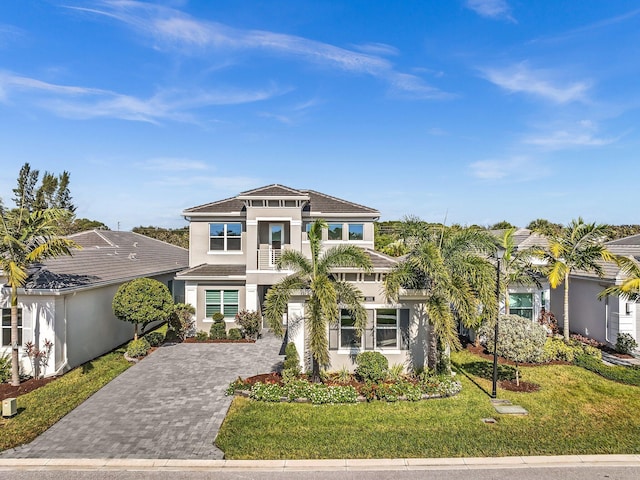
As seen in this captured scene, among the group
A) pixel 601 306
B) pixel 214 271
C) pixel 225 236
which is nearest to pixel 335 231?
pixel 225 236

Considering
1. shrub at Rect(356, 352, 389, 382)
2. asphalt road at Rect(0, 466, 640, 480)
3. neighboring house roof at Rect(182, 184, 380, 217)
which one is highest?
neighboring house roof at Rect(182, 184, 380, 217)

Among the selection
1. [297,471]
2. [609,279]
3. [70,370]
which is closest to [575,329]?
[609,279]

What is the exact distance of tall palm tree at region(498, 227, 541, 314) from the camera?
64.3ft

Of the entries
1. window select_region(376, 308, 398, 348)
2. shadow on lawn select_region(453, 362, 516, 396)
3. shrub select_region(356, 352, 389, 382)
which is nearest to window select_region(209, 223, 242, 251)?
window select_region(376, 308, 398, 348)

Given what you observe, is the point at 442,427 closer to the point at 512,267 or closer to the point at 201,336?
the point at 512,267

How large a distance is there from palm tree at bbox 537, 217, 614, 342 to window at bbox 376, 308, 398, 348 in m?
8.51

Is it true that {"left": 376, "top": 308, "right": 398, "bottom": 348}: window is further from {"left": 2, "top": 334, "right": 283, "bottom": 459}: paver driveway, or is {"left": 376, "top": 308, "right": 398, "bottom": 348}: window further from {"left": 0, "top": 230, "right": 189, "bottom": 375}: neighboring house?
{"left": 0, "top": 230, "right": 189, "bottom": 375}: neighboring house

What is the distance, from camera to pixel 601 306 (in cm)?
2053

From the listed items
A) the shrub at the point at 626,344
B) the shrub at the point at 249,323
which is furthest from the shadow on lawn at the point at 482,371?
the shrub at the point at 249,323

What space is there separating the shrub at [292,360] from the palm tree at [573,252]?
12.3m

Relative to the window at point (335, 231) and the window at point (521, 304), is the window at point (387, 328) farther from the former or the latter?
the window at point (335, 231)

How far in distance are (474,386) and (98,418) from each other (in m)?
12.4

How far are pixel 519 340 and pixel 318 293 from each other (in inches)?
328

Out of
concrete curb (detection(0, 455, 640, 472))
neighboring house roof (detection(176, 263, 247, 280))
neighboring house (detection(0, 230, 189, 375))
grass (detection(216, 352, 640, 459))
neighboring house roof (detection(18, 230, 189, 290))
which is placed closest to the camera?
concrete curb (detection(0, 455, 640, 472))
